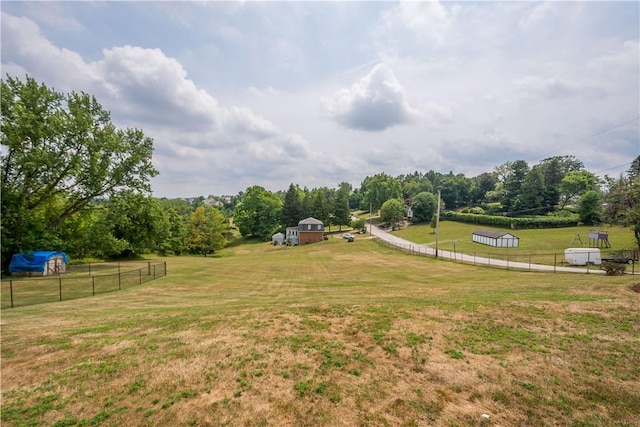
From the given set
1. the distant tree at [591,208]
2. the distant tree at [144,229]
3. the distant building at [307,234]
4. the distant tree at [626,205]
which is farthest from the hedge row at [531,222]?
the distant tree at [144,229]

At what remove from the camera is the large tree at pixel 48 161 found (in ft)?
83.6

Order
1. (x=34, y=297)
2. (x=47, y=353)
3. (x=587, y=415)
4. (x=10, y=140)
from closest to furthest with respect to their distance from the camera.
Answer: (x=587, y=415)
(x=47, y=353)
(x=34, y=297)
(x=10, y=140)

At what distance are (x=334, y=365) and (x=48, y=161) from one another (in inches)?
1306

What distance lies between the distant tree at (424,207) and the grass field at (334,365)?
7014 centimetres

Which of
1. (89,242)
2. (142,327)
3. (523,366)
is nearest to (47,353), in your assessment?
(142,327)

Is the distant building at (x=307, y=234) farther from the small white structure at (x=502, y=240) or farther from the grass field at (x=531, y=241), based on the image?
the small white structure at (x=502, y=240)

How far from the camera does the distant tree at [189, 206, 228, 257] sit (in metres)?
57.1

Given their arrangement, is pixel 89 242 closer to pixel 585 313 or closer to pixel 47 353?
pixel 47 353

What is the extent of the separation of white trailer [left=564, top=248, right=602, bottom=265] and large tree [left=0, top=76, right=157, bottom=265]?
168 ft

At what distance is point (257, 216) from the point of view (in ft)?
254

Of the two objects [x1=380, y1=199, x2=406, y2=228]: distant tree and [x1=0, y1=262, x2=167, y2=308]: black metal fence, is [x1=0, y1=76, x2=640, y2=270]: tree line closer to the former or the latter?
[x1=0, y1=262, x2=167, y2=308]: black metal fence

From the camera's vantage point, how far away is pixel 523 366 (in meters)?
6.66

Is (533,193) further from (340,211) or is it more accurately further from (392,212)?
(340,211)

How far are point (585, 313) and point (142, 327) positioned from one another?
619 inches
